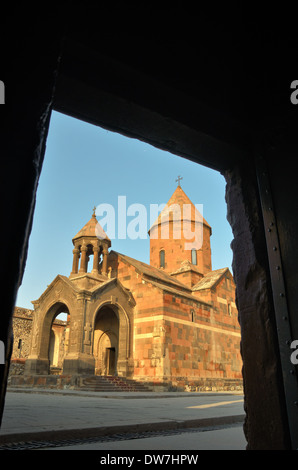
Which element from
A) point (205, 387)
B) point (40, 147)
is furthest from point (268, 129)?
point (205, 387)

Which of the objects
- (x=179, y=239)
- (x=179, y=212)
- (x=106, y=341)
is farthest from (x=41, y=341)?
(x=179, y=212)

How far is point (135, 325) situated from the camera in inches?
687

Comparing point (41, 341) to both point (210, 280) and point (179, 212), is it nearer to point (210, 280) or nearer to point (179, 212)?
point (210, 280)

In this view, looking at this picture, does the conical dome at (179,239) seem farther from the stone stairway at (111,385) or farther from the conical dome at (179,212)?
the stone stairway at (111,385)

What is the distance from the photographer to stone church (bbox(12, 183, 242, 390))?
51.3 ft

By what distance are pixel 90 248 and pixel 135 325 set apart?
5227 millimetres

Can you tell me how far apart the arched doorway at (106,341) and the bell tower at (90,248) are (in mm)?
2310

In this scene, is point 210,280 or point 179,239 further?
point 179,239

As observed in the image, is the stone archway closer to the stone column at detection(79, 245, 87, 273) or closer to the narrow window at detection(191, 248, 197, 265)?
the stone column at detection(79, 245, 87, 273)

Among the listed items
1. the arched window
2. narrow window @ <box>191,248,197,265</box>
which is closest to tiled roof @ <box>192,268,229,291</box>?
narrow window @ <box>191,248,197,265</box>

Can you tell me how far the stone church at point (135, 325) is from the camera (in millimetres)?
15648

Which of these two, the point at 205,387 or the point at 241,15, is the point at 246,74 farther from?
the point at 205,387

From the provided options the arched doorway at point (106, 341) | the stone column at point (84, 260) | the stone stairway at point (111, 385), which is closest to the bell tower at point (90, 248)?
the stone column at point (84, 260)

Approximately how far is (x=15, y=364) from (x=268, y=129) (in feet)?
77.5
